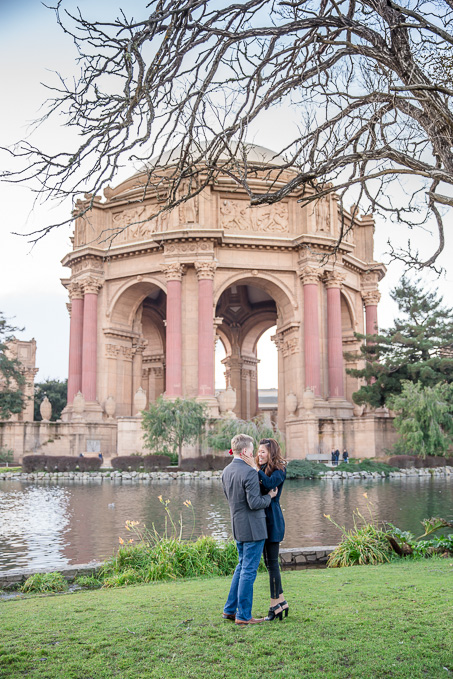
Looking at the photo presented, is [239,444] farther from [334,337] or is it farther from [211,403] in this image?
[334,337]

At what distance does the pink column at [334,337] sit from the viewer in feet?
137

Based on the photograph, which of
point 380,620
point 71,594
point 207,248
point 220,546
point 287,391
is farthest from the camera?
point 287,391

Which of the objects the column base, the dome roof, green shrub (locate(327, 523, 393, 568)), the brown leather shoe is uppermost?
the dome roof

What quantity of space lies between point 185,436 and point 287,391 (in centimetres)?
1414

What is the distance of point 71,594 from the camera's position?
6.82 metres

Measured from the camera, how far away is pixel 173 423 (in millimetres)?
31562

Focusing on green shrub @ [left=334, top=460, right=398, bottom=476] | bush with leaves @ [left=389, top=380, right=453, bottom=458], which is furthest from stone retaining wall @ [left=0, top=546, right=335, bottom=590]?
bush with leaves @ [left=389, top=380, right=453, bottom=458]

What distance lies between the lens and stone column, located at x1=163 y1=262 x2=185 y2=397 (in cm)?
4019

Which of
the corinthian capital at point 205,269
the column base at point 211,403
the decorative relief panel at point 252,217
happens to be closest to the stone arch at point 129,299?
the corinthian capital at point 205,269

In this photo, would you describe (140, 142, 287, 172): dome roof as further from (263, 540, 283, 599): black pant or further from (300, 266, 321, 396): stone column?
(300, 266, 321, 396): stone column

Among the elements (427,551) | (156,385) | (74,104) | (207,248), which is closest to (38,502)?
(427,551)

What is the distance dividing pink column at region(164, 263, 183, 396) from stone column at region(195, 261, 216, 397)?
1240 mm

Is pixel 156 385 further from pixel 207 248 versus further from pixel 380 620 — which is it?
pixel 380 620

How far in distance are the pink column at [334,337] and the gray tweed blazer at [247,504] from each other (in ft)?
121
